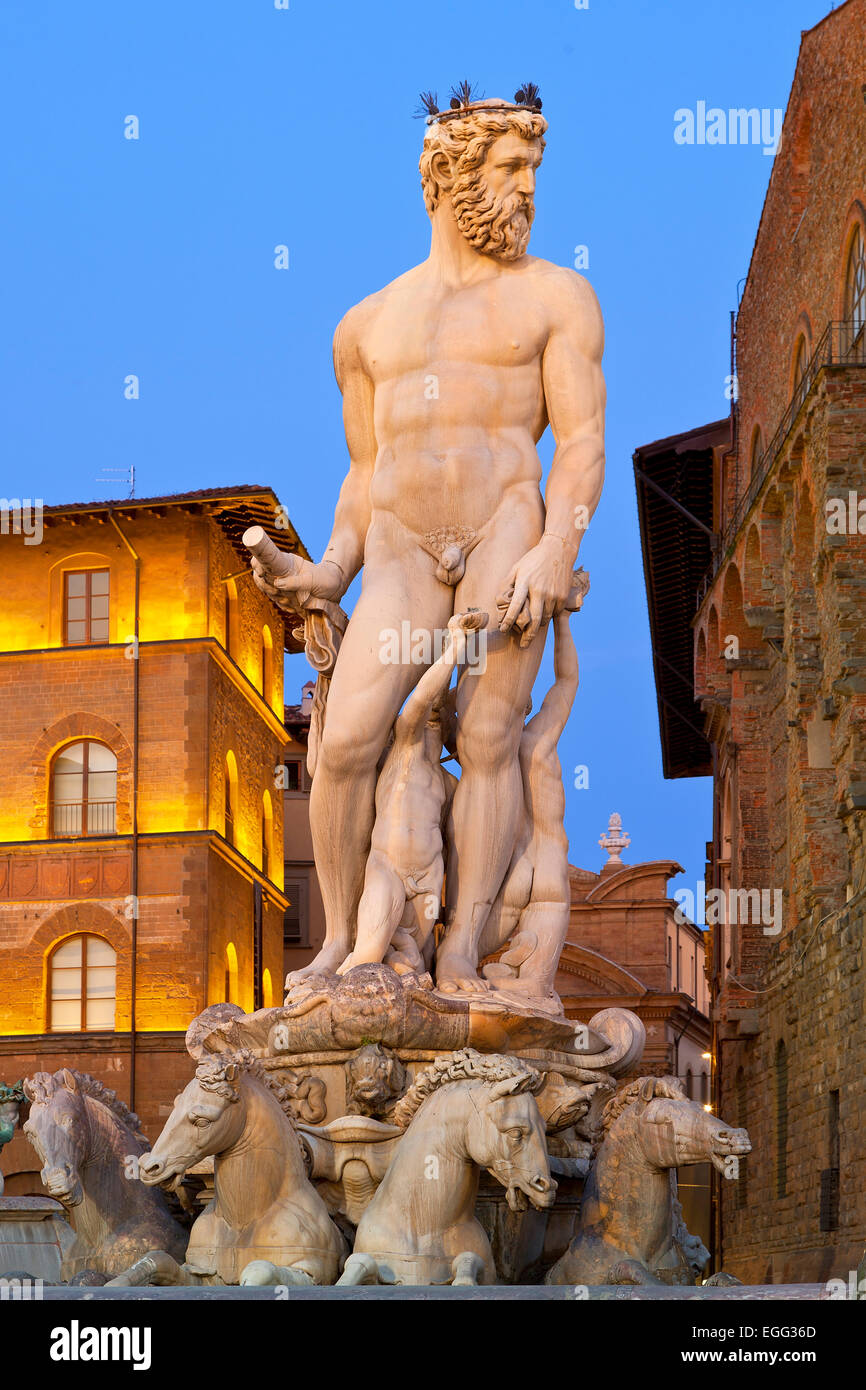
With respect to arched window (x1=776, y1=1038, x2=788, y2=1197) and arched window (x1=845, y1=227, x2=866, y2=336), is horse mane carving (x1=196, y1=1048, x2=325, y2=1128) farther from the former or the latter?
arched window (x1=776, y1=1038, x2=788, y2=1197)

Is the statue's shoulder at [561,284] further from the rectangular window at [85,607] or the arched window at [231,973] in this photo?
the rectangular window at [85,607]

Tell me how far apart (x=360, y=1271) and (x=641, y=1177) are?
0.97 metres

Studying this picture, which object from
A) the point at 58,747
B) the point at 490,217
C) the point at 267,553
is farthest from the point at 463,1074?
the point at 58,747

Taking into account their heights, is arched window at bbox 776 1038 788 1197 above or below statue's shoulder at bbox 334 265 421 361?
below

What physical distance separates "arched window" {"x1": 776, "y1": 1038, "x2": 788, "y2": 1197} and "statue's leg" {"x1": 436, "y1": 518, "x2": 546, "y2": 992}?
2299 centimetres

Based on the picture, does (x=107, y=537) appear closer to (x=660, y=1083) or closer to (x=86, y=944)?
(x=86, y=944)

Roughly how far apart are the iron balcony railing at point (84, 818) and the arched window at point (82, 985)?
80.3 inches

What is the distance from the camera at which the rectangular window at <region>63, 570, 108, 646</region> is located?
39344mm

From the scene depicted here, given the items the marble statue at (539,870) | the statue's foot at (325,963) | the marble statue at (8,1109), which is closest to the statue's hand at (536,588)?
the marble statue at (539,870)

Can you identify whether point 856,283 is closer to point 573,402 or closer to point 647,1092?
point 573,402

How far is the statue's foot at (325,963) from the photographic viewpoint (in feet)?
22.4

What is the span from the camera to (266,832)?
42.8 metres

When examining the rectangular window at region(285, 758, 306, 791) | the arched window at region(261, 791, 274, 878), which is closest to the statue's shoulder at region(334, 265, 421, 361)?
the arched window at region(261, 791, 274, 878)
